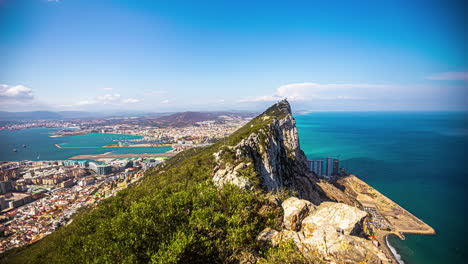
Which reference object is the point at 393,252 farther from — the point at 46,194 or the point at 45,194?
the point at 45,194

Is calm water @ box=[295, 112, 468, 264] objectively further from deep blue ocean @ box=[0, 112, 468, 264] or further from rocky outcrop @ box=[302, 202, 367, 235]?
rocky outcrop @ box=[302, 202, 367, 235]

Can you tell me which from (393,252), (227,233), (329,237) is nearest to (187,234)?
(227,233)

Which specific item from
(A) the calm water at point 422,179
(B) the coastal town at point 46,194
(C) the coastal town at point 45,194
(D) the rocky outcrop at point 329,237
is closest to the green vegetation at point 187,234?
(D) the rocky outcrop at point 329,237

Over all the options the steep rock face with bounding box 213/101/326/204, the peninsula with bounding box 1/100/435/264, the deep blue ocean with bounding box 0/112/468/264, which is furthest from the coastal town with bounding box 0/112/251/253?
the deep blue ocean with bounding box 0/112/468/264

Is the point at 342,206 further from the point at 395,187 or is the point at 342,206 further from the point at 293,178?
the point at 395,187

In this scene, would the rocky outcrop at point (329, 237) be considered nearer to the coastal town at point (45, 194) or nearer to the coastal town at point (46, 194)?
the coastal town at point (46, 194)

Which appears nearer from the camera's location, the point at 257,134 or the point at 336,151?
the point at 257,134

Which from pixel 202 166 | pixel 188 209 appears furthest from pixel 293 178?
pixel 188 209
